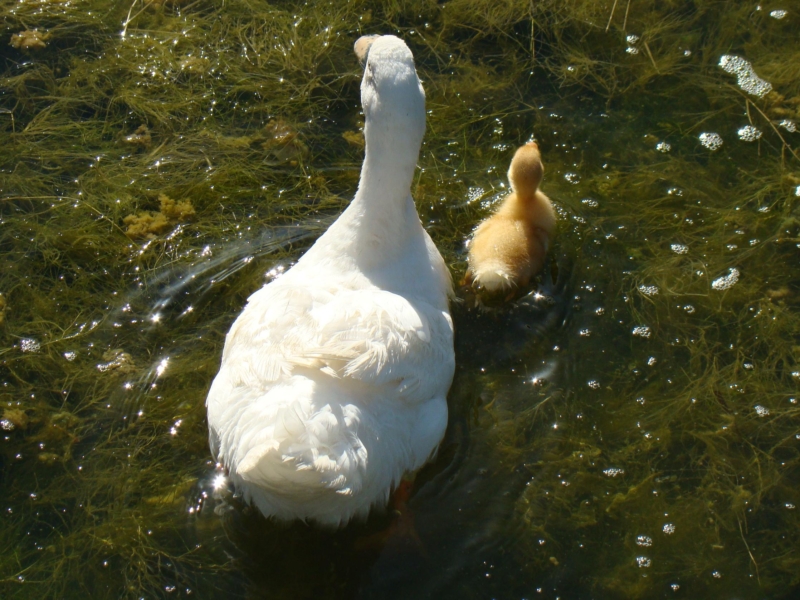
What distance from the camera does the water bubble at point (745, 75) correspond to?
A: 5.06 m

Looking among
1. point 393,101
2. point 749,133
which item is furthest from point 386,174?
point 749,133

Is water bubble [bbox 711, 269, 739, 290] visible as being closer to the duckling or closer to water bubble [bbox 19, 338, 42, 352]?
the duckling

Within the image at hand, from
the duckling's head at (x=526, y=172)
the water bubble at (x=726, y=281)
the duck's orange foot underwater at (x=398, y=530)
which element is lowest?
the duck's orange foot underwater at (x=398, y=530)

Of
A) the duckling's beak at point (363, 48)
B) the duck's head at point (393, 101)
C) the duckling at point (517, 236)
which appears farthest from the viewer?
the duckling at point (517, 236)

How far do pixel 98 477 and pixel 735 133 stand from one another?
174 inches

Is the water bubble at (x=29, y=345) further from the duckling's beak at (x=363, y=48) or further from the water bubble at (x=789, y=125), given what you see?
the water bubble at (x=789, y=125)

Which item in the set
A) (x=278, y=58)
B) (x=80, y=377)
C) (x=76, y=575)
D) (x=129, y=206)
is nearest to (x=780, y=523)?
(x=76, y=575)

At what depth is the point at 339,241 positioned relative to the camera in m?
3.46

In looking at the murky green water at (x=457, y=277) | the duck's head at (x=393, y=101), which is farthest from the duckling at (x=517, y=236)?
the duck's head at (x=393, y=101)

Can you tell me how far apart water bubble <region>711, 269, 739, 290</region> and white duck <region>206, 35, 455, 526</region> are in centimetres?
168

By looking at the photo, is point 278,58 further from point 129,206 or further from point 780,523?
point 780,523

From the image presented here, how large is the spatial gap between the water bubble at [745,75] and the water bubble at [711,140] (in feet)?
1.71

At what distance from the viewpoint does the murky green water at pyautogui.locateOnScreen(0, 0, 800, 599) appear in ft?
10.5

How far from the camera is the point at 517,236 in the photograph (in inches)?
154
